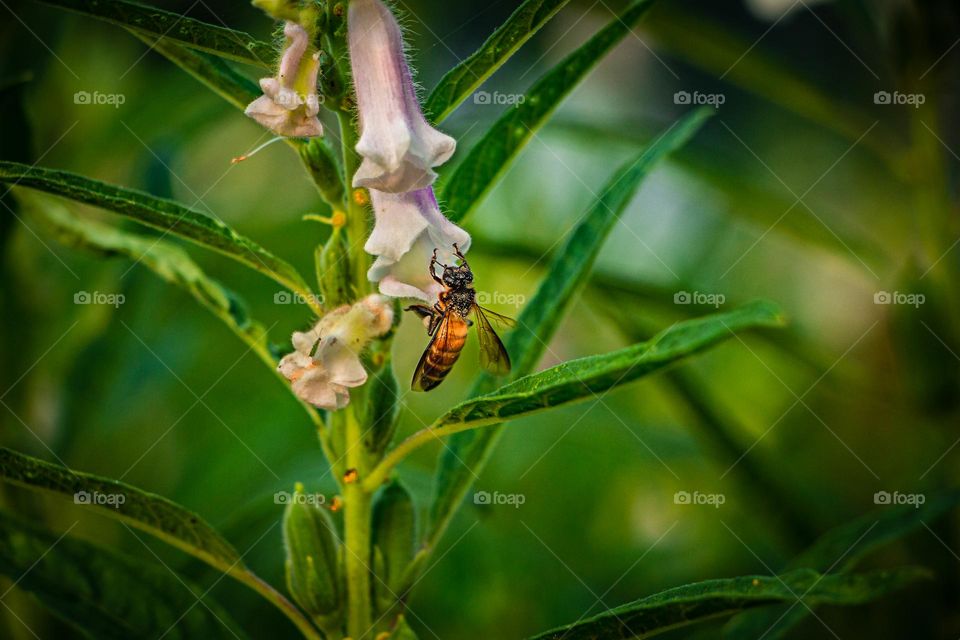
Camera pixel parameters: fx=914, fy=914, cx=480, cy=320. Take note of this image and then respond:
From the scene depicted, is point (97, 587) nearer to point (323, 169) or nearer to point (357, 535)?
point (357, 535)

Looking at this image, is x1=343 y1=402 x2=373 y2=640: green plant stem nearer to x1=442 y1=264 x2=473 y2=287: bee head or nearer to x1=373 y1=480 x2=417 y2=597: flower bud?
x1=373 y1=480 x2=417 y2=597: flower bud

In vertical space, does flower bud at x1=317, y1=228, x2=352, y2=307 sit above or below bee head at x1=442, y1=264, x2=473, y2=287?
below

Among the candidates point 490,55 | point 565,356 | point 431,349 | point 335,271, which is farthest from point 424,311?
point 565,356

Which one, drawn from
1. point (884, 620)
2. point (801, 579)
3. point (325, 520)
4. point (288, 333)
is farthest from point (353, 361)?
point (884, 620)

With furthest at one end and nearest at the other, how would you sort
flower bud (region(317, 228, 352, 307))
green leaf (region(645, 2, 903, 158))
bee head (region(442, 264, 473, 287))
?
green leaf (region(645, 2, 903, 158)) < bee head (region(442, 264, 473, 287)) < flower bud (region(317, 228, 352, 307))

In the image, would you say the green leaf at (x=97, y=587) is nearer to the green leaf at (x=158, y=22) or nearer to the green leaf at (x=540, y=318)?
the green leaf at (x=540, y=318)

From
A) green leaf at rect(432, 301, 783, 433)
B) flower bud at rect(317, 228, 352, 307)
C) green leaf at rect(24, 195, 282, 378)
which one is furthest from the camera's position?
green leaf at rect(24, 195, 282, 378)

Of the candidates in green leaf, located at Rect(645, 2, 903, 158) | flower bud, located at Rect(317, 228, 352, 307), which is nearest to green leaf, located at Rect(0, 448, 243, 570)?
flower bud, located at Rect(317, 228, 352, 307)
